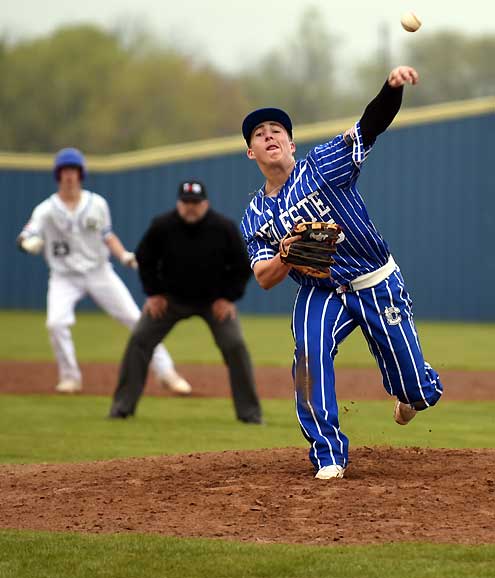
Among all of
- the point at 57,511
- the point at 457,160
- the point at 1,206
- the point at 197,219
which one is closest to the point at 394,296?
the point at 57,511

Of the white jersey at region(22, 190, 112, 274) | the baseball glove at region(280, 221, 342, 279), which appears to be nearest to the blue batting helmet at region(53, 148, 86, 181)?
the white jersey at region(22, 190, 112, 274)

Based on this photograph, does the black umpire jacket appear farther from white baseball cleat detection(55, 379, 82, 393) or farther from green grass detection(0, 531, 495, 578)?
green grass detection(0, 531, 495, 578)

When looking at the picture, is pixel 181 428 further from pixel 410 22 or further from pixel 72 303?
pixel 410 22

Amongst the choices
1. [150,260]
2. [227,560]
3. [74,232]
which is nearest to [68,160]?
[74,232]

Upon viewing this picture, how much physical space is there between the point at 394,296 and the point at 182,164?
21.1 m

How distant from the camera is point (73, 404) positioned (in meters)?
11.6

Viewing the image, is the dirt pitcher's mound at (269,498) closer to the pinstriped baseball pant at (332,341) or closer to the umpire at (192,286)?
the pinstriped baseball pant at (332,341)

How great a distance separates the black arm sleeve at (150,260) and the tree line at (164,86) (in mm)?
46420

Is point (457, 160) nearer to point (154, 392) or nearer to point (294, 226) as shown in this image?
point (154, 392)

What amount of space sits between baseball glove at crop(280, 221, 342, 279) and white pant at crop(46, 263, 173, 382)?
20.0ft

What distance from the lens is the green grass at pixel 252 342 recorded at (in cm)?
1662

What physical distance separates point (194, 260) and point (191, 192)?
54 cm

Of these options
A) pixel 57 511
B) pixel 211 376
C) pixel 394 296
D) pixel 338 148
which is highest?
pixel 338 148

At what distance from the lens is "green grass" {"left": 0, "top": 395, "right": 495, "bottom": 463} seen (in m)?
8.74
